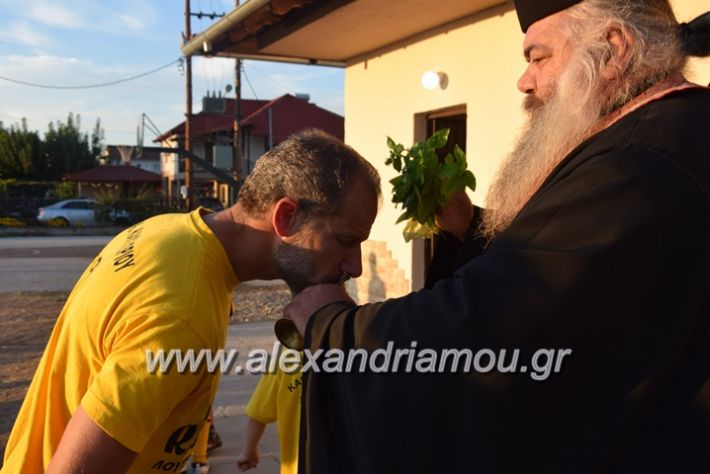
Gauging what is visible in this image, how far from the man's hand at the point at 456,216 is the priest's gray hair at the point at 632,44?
1477mm

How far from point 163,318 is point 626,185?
107 centimetres

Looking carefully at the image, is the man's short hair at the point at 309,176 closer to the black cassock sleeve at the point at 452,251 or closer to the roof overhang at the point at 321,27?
the black cassock sleeve at the point at 452,251

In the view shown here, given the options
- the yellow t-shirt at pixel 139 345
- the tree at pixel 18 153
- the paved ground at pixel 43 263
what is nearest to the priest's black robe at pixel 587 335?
the yellow t-shirt at pixel 139 345

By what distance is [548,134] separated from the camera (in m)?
1.74

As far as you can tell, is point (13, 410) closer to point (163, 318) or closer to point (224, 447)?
point (224, 447)

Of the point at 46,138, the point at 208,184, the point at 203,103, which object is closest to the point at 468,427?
the point at 203,103

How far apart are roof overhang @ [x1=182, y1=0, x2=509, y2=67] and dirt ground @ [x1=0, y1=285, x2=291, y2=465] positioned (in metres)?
3.55

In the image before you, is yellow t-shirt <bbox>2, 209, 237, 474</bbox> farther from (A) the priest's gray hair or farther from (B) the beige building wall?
(B) the beige building wall

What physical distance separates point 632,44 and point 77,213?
3416 centimetres

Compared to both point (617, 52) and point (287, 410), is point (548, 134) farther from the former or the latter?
point (287, 410)

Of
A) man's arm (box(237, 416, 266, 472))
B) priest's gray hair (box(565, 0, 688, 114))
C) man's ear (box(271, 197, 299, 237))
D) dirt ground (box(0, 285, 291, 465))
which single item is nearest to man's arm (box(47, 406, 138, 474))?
man's ear (box(271, 197, 299, 237))

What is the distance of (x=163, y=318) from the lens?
1636 mm

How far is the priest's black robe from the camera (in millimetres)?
1229

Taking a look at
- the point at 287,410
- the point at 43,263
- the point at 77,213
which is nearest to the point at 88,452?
the point at 287,410
